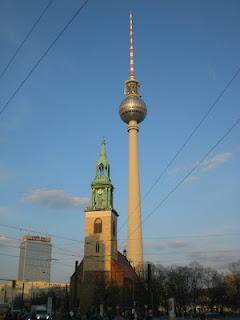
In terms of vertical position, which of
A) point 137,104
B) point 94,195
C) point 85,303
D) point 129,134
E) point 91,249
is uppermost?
point 137,104

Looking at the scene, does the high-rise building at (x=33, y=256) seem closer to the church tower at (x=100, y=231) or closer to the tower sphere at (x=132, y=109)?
the tower sphere at (x=132, y=109)

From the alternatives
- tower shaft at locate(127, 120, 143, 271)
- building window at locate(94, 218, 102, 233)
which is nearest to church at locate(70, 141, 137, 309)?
building window at locate(94, 218, 102, 233)

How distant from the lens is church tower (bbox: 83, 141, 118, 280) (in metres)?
87.2

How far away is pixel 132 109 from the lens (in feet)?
389

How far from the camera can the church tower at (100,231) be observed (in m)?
87.2

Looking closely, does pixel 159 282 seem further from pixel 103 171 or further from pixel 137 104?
pixel 137 104

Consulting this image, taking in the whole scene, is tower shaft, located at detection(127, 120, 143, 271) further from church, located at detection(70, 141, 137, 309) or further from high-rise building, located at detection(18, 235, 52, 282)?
high-rise building, located at detection(18, 235, 52, 282)

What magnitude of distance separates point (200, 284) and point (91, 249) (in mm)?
24575

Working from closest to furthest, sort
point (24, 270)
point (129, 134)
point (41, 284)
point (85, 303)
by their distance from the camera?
point (85, 303)
point (129, 134)
point (24, 270)
point (41, 284)

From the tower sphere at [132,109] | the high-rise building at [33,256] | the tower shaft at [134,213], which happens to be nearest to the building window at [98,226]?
the tower shaft at [134,213]

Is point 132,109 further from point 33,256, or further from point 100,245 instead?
point 33,256

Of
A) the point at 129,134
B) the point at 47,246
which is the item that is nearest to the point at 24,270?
the point at 47,246

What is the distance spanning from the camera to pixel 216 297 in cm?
9394

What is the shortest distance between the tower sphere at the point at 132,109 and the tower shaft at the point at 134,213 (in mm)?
7882
